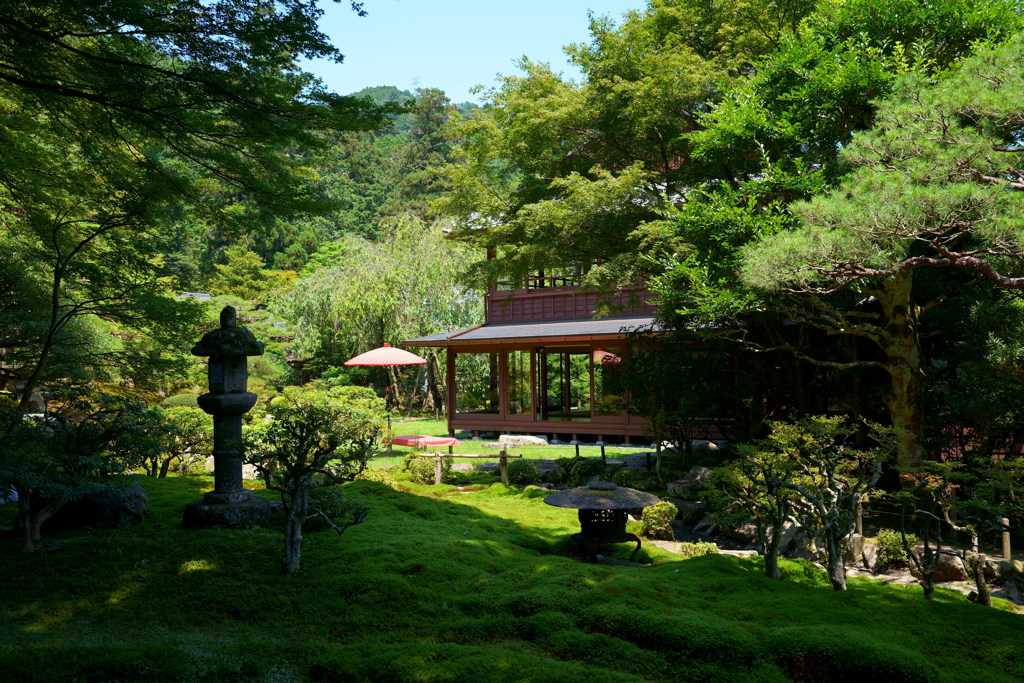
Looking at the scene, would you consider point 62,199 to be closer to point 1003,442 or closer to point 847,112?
point 847,112

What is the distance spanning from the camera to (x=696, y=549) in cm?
828

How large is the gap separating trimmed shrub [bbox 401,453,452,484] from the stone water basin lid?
16.2 ft

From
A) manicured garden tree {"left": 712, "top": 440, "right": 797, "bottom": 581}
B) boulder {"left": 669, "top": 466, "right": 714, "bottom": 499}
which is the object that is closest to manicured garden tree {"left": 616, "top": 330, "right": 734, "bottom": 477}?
boulder {"left": 669, "top": 466, "right": 714, "bottom": 499}

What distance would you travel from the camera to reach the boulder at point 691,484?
37.1ft

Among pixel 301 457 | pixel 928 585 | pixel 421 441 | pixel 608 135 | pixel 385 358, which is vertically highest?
pixel 608 135

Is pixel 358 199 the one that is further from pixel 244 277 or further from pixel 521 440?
pixel 521 440

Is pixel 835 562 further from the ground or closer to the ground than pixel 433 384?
closer to the ground

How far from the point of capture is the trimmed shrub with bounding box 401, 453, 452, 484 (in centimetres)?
1252

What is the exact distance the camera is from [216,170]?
7465 millimetres

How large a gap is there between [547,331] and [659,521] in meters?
8.56

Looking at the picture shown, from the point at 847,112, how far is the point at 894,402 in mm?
3711

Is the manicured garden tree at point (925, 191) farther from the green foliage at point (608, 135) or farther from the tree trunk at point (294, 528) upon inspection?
the tree trunk at point (294, 528)

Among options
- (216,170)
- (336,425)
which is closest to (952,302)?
(336,425)

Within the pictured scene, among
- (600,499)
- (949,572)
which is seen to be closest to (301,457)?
(600,499)
